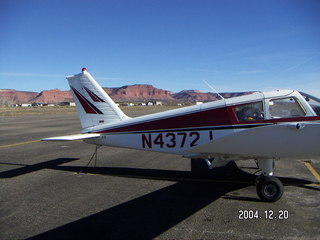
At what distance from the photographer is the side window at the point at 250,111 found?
5.65 m

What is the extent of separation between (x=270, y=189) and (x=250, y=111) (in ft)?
5.64

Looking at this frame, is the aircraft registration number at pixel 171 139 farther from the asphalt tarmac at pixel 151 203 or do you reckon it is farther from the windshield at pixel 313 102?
the windshield at pixel 313 102

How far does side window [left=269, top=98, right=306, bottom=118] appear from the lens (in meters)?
5.46

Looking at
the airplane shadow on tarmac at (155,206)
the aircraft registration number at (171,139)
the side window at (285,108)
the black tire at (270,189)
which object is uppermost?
the side window at (285,108)

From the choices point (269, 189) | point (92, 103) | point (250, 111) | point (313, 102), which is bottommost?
point (269, 189)

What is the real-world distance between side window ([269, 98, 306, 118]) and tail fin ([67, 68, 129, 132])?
4213 mm

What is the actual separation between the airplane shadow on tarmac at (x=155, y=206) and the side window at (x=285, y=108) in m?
2.09

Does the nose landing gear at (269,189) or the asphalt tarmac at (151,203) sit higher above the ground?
the nose landing gear at (269,189)

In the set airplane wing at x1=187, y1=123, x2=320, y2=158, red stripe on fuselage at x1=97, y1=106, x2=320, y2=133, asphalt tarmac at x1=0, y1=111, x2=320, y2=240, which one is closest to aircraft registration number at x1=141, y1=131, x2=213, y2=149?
red stripe on fuselage at x1=97, y1=106, x2=320, y2=133

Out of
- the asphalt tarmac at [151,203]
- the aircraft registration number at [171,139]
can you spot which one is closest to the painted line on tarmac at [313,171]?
the asphalt tarmac at [151,203]

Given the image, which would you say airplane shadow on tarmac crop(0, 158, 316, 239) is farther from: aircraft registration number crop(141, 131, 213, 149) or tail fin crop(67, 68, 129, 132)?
tail fin crop(67, 68, 129, 132)

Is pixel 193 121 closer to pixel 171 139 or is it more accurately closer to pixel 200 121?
pixel 200 121

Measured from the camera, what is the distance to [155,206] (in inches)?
212

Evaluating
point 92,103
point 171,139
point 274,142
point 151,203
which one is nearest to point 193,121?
point 171,139
